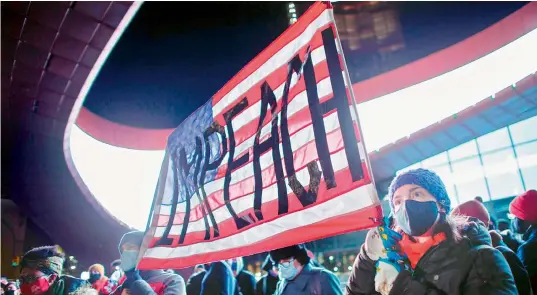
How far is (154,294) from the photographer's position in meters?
2.21

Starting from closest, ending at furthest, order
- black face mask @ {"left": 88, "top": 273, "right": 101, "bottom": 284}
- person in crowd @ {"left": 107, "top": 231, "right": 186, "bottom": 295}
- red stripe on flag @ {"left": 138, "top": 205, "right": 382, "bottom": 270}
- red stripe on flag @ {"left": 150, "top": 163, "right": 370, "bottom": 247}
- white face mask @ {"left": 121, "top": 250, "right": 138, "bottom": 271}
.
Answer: red stripe on flag @ {"left": 138, "top": 205, "right": 382, "bottom": 270} < red stripe on flag @ {"left": 150, "top": 163, "right": 370, "bottom": 247} < person in crowd @ {"left": 107, "top": 231, "right": 186, "bottom": 295} < white face mask @ {"left": 121, "top": 250, "right": 138, "bottom": 271} < black face mask @ {"left": 88, "top": 273, "right": 101, "bottom": 284}

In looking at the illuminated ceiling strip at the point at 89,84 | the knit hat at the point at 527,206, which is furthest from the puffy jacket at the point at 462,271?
the illuminated ceiling strip at the point at 89,84

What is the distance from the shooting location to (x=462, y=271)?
1.20 metres

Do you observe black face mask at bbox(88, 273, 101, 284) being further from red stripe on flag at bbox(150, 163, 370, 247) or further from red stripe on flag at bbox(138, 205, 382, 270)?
red stripe on flag at bbox(138, 205, 382, 270)

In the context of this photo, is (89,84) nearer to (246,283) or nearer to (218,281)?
(218,281)

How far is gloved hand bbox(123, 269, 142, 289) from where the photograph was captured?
7.53 feet

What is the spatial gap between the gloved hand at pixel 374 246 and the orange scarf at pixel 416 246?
0.07m

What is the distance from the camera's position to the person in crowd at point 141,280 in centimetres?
225

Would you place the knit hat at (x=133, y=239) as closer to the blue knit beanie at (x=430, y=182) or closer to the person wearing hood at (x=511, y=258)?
the blue knit beanie at (x=430, y=182)

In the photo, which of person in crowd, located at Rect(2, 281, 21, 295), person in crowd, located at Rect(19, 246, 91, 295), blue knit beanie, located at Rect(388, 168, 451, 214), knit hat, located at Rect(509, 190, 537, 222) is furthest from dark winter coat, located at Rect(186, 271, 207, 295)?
blue knit beanie, located at Rect(388, 168, 451, 214)

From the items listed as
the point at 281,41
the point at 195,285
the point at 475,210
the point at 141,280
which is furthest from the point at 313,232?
the point at 195,285

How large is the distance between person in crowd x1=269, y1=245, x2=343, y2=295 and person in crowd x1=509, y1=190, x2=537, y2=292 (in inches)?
40.9

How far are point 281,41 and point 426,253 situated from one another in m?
1.05

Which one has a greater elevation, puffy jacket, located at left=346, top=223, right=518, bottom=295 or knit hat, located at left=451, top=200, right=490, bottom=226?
knit hat, located at left=451, top=200, right=490, bottom=226
